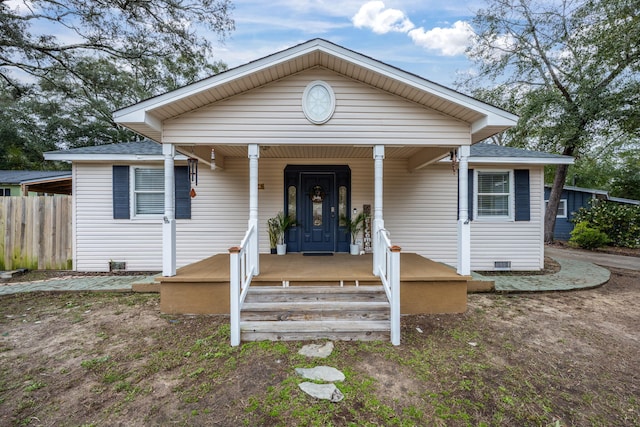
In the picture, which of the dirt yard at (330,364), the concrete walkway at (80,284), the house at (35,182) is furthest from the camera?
the house at (35,182)

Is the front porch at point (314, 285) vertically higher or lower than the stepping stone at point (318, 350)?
higher

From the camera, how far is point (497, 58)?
34.6 feet

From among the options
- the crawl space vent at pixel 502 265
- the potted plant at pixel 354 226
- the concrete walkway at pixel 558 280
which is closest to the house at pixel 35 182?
the potted plant at pixel 354 226

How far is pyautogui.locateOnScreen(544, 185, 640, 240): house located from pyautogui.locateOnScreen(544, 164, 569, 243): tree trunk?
1808 mm

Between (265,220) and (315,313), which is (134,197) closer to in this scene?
(265,220)

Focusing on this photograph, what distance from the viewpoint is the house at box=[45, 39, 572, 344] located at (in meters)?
4.23

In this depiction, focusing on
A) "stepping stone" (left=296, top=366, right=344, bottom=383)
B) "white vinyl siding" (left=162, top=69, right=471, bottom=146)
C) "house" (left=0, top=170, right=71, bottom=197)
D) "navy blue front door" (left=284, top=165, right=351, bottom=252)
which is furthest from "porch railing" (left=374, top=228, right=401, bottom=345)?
"house" (left=0, top=170, right=71, bottom=197)

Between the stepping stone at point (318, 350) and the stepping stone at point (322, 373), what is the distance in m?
0.25

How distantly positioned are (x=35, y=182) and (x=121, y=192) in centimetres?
466

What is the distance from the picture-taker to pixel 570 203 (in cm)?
1285

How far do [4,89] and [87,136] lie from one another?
5.03m

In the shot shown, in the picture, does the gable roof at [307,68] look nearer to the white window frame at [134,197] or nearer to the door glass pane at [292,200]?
the white window frame at [134,197]

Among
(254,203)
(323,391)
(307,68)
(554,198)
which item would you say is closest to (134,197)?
(254,203)

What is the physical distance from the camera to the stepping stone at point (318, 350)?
10.6 ft
